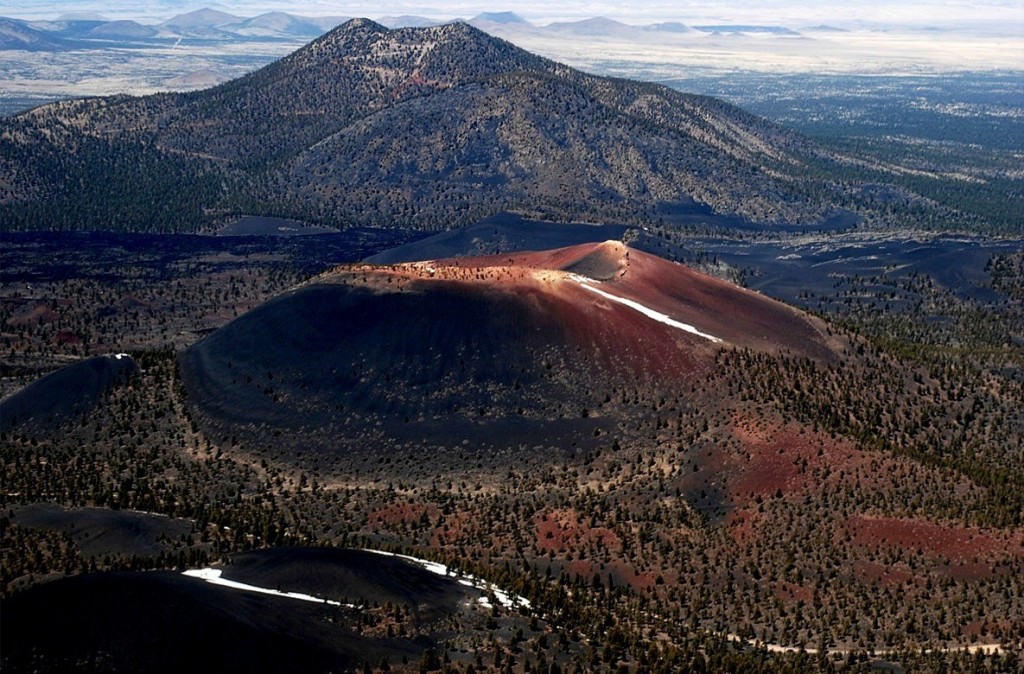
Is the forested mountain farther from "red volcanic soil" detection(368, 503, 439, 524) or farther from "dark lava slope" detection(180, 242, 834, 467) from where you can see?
"red volcanic soil" detection(368, 503, 439, 524)

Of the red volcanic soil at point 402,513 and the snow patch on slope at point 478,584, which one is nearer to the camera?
the snow patch on slope at point 478,584

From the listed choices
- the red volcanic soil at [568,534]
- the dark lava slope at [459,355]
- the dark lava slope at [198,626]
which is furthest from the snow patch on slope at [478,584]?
the dark lava slope at [459,355]

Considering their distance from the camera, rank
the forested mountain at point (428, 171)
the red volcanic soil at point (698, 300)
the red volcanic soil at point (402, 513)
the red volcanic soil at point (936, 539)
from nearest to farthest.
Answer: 1. the red volcanic soil at point (936, 539)
2. the red volcanic soil at point (402, 513)
3. the red volcanic soil at point (698, 300)
4. the forested mountain at point (428, 171)

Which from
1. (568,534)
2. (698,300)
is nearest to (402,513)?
(568,534)

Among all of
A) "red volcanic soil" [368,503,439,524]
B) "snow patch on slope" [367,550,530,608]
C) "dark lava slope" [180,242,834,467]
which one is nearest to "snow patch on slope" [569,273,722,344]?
"dark lava slope" [180,242,834,467]

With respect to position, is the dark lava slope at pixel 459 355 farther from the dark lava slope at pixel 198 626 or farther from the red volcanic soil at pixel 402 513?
the dark lava slope at pixel 198 626

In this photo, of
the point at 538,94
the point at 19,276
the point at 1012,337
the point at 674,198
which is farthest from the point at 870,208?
the point at 19,276

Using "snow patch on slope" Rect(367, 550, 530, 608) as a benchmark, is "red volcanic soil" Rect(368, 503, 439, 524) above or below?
below

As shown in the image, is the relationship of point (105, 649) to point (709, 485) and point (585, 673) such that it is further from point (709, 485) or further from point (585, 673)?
point (709, 485)
